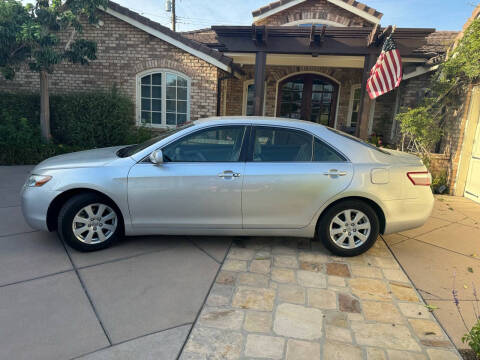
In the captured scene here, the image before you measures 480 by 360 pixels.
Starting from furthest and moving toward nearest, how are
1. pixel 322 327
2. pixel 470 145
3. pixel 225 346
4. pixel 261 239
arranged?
pixel 470 145 < pixel 261 239 < pixel 322 327 < pixel 225 346

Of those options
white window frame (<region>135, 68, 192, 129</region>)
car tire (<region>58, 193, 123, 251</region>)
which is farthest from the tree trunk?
car tire (<region>58, 193, 123, 251</region>)

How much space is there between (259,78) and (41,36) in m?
5.15

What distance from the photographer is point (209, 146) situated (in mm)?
3844

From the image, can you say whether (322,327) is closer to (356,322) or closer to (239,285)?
(356,322)

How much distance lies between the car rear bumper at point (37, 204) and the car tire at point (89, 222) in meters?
0.18

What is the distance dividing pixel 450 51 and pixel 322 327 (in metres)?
7.63

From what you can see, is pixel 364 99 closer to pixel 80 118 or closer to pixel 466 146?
pixel 466 146

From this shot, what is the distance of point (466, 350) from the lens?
2469mm

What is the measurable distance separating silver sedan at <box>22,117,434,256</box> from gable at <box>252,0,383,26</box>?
1005 centimetres

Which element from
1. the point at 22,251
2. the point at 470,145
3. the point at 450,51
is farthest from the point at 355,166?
the point at 450,51

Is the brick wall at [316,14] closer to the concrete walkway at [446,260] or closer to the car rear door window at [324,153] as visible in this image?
the concrete walkway at [446,260]

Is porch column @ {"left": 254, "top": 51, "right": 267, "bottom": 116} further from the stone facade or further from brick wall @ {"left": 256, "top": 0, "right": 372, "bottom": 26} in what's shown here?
brick wall @ {"left": 256, "top": 0, "right": 372, "bottom": 26}

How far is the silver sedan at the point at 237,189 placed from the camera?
11.9ft

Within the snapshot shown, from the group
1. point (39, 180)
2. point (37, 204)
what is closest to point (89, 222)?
point (37, 204)
